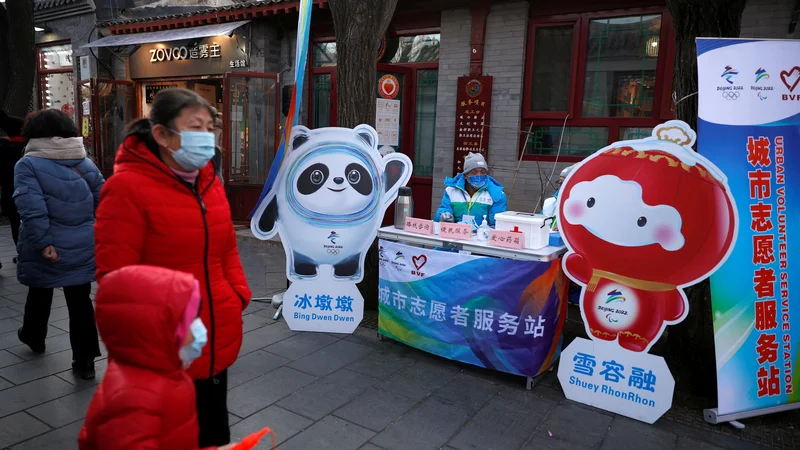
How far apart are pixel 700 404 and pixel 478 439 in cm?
169

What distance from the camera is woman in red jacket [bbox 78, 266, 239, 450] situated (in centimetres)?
149

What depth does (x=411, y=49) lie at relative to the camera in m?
8.80

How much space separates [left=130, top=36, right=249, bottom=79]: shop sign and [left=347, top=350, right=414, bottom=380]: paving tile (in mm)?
7375

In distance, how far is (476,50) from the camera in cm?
781

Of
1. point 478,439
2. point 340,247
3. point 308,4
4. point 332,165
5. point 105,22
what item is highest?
point 105,22

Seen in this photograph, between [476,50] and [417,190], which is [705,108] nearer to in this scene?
[476,50]

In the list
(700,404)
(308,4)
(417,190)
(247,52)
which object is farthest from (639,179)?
(247,52)

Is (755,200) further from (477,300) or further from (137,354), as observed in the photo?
(137,354)

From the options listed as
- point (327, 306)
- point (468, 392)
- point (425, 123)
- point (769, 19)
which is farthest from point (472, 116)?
point (468, 392)

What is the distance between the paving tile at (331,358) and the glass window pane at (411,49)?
17.9 feet

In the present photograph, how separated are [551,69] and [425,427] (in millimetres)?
5852

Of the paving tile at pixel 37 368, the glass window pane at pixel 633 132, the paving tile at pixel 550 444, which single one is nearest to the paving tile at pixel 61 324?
the paving tile at pixel 37 368

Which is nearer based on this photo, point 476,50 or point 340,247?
point 340,247

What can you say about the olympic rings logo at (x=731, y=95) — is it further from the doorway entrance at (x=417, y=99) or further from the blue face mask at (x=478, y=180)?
the doorway entrance at (x=417, y=99)
